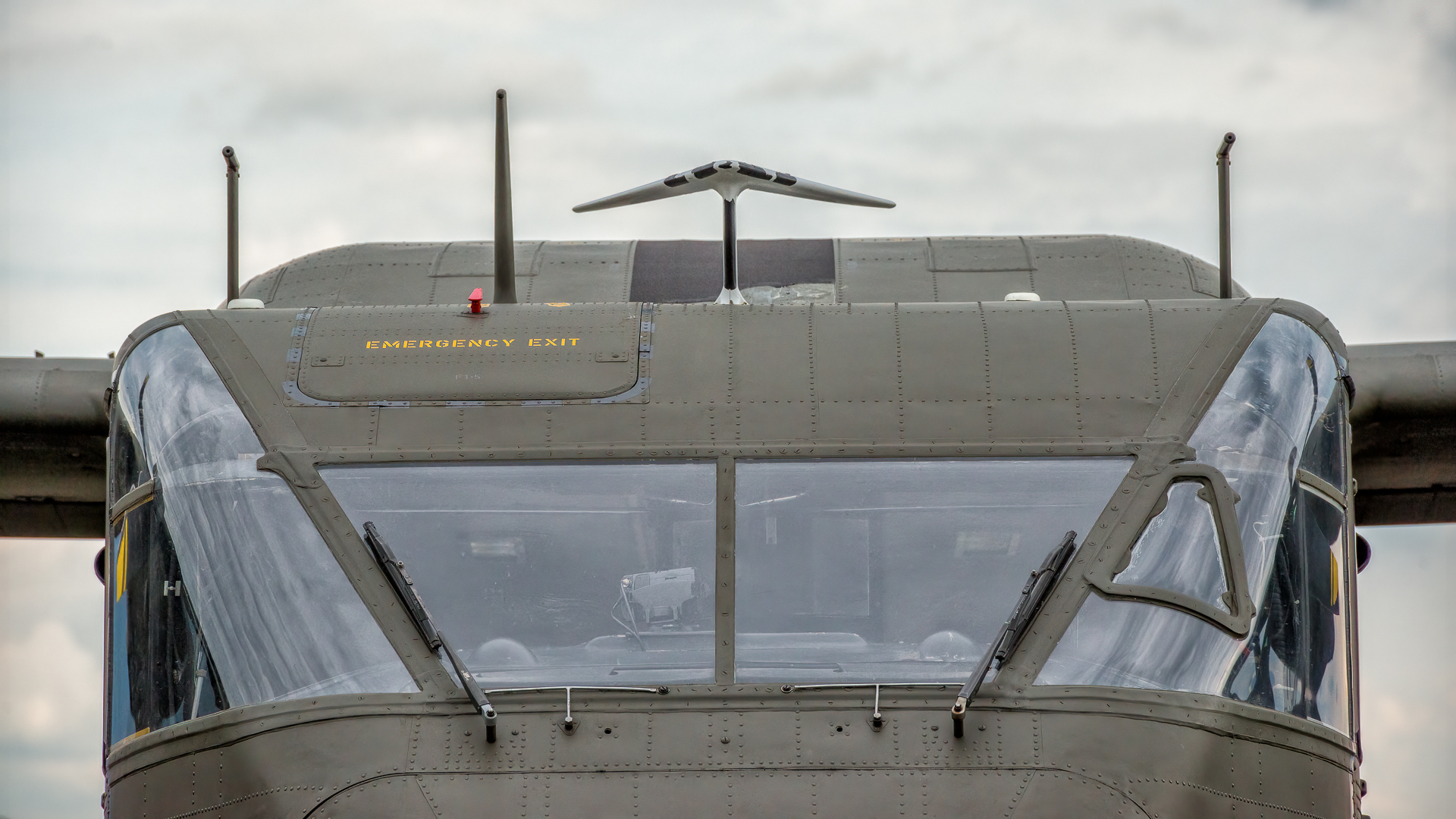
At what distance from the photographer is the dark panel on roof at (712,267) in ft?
32.1

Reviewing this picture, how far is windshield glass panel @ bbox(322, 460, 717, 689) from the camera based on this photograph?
272 inches

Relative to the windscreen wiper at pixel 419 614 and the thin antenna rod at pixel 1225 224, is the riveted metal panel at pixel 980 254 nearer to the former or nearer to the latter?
the thin antenna rod at pixel 1225 224

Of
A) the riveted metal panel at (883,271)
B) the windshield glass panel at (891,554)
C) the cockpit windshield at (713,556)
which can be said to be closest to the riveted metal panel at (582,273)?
the riveted metal panel at (883,271)

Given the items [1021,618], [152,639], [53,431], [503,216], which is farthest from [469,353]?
[53,431]

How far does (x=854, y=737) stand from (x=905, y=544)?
0.91 m

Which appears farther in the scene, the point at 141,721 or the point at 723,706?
the point at 141,721

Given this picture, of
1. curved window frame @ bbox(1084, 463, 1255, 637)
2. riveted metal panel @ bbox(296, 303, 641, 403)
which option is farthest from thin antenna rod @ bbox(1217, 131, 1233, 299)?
riveted metal panel @ bbox(296, 303, 641, 403)

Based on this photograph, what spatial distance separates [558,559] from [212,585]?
4.23ft

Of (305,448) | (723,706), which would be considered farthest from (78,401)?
(723,706)

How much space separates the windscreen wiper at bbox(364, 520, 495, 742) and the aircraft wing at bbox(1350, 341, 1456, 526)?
5.25 m

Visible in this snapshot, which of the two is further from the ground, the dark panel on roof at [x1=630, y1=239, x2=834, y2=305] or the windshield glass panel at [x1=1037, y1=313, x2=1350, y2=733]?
the dark panel on roof at [x1=630, y1=239, x2=834, y2=305]

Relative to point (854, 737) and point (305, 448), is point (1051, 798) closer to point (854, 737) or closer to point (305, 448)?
point (854, 737)

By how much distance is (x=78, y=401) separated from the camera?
1040cm

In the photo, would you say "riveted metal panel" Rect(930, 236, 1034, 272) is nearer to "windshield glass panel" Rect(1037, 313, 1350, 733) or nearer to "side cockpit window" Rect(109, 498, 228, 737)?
"windshield glass panel" Rect(1037, 313, 1350, 733)
